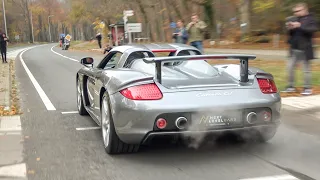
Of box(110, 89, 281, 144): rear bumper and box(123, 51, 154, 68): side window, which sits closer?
box(110, 89, 281, 144): rear bumper

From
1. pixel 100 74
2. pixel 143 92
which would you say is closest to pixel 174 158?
pixel 143 92

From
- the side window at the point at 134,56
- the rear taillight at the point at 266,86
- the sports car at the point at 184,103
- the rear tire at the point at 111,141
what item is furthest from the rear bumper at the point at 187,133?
the side window at the point at 134,56

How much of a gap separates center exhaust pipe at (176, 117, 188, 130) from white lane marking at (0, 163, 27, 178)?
1643 mm

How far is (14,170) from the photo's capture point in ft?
14.7

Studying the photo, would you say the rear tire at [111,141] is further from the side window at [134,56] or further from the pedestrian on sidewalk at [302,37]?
the pedestrian on sidewalk at [302,37]

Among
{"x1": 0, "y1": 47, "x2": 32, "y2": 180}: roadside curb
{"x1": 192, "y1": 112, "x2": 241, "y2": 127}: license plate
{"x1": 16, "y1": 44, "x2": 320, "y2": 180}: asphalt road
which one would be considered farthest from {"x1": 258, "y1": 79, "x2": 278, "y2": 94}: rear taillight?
{"x1": 0, "y1": 47, "x2": 32, "y2": 180}: roadside curb

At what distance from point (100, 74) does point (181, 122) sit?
1.69m

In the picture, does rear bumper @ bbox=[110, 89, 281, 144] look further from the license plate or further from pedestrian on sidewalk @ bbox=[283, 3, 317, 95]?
pedestrian on sidewalk @ bbox=[283, 3, 317, 95]

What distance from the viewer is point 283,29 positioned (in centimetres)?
2716

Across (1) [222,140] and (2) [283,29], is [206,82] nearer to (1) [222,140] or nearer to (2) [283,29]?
A: (1) [222,140]

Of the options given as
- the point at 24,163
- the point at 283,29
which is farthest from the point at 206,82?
the point at 283,29

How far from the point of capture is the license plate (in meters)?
4.36

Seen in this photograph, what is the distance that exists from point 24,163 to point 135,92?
1499 millimetres

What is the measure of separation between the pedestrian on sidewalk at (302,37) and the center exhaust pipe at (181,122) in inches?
185
